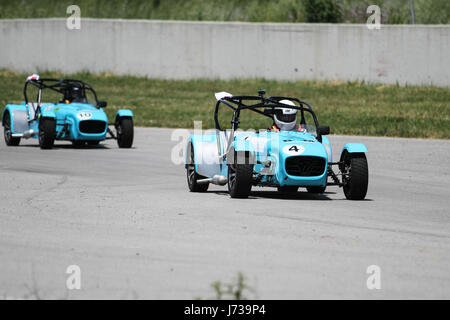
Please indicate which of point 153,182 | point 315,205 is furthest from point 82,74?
point 315,205

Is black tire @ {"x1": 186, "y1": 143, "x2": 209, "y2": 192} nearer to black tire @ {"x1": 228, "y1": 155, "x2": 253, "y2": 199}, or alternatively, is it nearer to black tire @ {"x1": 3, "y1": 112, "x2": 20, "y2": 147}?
black tire @ {"x1": 228, "y1": 155, "x2": 253, "y2": 199}

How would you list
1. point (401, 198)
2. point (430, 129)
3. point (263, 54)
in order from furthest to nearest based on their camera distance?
1. point (263, 54)
2. point (430, 129)
3. point (401, 198)

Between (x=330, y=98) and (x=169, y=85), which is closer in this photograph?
(x=330, y=98)

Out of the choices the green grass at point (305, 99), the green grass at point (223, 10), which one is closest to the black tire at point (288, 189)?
the green grass at point (305, 99)

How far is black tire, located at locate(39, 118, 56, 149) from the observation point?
18422 millimetres

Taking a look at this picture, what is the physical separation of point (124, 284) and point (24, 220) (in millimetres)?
3224

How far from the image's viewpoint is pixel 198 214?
10195 mm

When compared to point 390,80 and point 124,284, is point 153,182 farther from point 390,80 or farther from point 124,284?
point 390,80

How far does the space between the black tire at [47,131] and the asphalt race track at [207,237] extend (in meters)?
3.84

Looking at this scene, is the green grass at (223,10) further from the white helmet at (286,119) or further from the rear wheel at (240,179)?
the rear wheel at (240,179)

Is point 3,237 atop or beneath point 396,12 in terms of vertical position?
beneath

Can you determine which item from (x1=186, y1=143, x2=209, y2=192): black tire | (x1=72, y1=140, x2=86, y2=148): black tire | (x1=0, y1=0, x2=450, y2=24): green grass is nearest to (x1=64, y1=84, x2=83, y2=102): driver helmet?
(x1=72, y1=140, x2=86, y2=148): black tire
